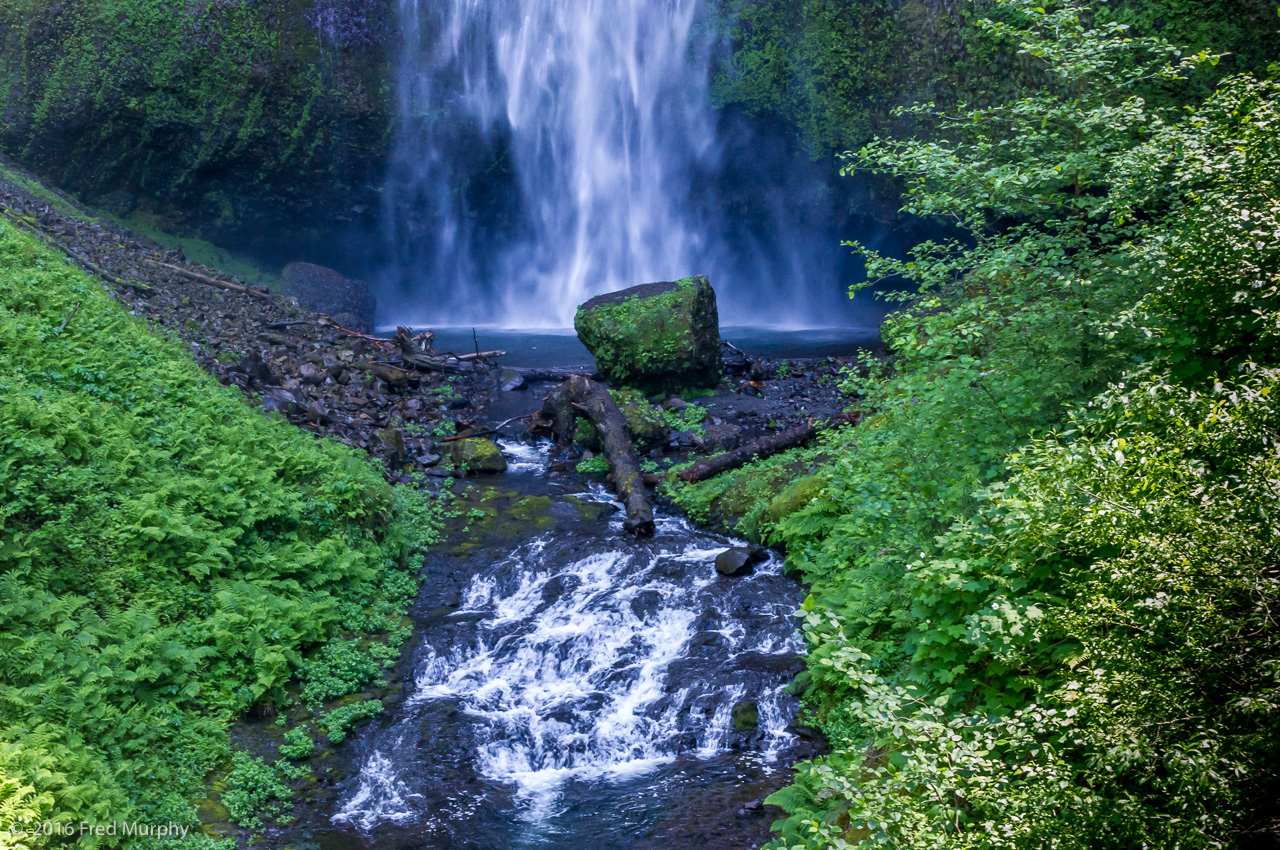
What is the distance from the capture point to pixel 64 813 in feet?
16.7

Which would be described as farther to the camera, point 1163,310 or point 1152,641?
point 1163,310

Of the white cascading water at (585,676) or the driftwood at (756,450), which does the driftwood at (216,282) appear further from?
the driftwood at (756,450)

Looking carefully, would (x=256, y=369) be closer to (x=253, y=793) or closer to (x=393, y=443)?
(x=393, y=443)

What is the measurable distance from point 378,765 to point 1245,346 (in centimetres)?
715

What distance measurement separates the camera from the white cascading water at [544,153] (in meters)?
28.8

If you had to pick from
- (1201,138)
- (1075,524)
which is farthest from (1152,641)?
(1201,138)

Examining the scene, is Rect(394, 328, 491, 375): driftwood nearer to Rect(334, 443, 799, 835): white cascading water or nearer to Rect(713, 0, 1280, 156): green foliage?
Rect(334, 443, 799, 835): white cascading water

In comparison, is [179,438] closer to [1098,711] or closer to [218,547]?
[218,547]

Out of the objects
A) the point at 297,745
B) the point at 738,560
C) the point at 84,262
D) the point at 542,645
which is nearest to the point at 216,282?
the point at 84,262

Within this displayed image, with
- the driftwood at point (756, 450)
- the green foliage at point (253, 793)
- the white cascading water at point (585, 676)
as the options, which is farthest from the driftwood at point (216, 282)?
the green foliage at point (253, 793)

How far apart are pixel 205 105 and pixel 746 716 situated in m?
25.9

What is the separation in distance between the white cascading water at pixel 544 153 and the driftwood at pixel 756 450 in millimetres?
18683

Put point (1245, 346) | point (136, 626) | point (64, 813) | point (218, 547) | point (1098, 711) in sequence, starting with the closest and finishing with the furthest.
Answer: point (1098, 711)
point (1245, 346)
point (64, 813)
point (136, 626)
point (218, 547)

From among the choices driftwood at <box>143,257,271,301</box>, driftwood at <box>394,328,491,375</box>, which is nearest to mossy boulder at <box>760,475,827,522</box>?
driftwood at <box>394,328,491,375</box>
